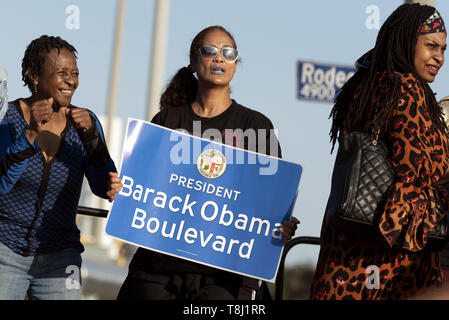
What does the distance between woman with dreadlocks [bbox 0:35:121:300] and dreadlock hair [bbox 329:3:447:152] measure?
129 centimetres

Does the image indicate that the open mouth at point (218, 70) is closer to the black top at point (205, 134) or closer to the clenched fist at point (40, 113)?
the black top at point (205, 134)

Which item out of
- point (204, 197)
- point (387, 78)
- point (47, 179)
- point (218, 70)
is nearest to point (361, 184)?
point (387, 78)

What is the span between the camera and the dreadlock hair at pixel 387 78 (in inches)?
140

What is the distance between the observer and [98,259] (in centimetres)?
2697

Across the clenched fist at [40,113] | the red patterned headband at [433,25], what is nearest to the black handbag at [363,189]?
the red patterned headband at [433,25]

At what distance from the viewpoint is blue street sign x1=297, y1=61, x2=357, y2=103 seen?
7.40 meters

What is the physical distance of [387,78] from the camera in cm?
364

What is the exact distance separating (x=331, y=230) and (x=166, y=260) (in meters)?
0.94

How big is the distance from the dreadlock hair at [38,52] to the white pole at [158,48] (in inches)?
318

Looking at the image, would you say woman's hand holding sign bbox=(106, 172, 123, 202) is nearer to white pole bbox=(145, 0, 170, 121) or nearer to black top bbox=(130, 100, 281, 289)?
black top bbox=(130, 100, 281, 289)

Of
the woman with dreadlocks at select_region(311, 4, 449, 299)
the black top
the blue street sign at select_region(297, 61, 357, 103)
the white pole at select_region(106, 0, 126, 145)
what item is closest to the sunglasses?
the black top

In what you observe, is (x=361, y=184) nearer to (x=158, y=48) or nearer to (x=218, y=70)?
(x=218, y=70)
